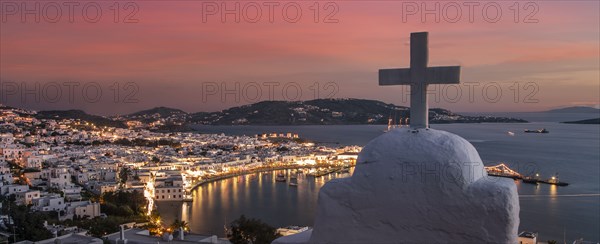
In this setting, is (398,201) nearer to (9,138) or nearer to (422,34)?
(422,34)

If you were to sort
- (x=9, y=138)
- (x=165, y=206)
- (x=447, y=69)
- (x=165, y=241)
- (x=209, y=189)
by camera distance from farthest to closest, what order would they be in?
(x=9, y=138), (x=209, y=189), (x=165, y=206), (x=165, y=241), (x=447, y=69)

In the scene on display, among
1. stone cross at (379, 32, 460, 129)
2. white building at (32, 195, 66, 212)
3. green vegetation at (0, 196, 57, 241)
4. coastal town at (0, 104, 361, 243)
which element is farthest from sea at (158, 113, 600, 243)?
stone cross at (379, 32, 460, 129)

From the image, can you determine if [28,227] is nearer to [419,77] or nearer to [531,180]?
[419,77]

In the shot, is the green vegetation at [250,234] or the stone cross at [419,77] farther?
the green vegetation at [250,234]

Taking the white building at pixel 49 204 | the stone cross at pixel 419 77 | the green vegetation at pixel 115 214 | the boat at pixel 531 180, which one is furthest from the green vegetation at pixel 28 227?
the boat at pixel 531 180

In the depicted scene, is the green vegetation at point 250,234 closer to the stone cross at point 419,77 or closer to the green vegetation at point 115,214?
the green vegetation at point 115,214

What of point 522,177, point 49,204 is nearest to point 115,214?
point 49,204

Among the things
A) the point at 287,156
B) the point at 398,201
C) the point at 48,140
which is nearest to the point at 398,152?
the point at 398,201

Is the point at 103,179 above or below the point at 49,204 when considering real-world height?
below
